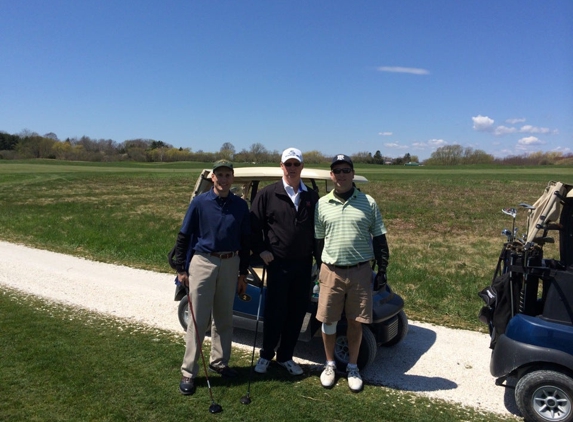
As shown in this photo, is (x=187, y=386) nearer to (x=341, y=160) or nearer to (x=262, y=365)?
(x=262, y=365)

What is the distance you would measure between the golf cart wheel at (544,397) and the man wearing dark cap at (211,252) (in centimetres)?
256

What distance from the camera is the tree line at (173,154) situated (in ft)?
279

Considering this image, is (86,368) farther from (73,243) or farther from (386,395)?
(73,243)

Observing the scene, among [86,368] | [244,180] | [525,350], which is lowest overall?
[86,368]

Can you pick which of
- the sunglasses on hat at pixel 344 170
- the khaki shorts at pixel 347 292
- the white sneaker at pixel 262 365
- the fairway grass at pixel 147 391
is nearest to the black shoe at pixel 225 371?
the fairway grass at pixel 147 391

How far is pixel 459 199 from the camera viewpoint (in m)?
23.9

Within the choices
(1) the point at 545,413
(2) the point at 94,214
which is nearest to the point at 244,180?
(1) the point at 545,413

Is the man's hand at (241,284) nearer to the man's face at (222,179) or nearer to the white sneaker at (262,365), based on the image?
the white sneaker at (262,365)

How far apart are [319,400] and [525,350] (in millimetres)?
1726

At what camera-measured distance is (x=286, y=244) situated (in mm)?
4230

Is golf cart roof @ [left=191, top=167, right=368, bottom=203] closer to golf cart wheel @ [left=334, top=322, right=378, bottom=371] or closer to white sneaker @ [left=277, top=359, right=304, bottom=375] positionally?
golf cart wheel @ [left=334, top=322, right=378, bottom=371]

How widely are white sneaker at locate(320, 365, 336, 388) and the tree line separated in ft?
245

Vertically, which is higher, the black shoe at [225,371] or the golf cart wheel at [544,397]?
the golf cart wheel at [544,397]

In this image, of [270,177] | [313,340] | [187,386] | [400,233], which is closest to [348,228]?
[270,177]
